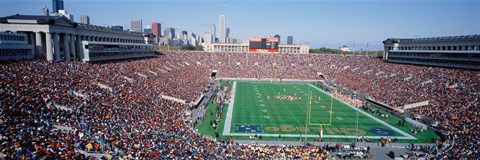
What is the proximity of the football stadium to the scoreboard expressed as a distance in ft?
97.6

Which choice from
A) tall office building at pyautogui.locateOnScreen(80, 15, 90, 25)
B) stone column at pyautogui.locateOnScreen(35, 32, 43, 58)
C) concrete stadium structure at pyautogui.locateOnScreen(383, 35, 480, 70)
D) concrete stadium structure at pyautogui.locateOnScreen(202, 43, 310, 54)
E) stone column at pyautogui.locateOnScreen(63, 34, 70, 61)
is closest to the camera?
stone column at pyautogui.locateOnScreen(35, 32, 43, 58)

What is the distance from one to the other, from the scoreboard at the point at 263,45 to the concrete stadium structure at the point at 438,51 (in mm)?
29514

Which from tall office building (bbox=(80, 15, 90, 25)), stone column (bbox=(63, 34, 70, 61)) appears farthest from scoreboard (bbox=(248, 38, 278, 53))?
tall office building (bbox=(80, 15, 90, 25))

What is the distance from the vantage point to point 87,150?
15.0 metres

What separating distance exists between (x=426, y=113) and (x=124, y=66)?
117 feet

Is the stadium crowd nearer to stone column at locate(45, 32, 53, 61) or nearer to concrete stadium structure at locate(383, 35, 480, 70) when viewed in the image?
concrete stadium structure at locate(383, 35, 480, 70)

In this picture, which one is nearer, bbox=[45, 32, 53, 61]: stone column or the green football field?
the green football field

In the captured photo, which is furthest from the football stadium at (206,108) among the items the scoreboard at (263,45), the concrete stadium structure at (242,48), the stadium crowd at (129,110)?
the concrete stadium structure at (242,48)

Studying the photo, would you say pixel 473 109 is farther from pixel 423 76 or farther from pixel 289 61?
pixel 289 61

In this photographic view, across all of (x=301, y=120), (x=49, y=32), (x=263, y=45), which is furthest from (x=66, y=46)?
(x=263, y=45)

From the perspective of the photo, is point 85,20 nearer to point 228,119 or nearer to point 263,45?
point 263,45

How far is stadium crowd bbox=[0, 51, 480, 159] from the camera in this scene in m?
15.1

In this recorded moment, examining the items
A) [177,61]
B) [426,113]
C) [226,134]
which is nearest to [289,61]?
[177,61]

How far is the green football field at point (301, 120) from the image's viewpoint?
28.3m
